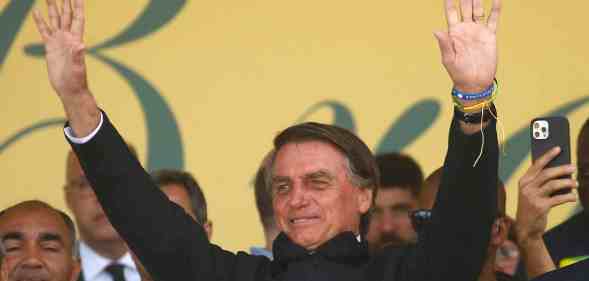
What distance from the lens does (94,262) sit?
5832mm

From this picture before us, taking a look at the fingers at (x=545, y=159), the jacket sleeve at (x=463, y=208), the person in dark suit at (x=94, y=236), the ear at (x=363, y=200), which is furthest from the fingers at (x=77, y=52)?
the person in dark suit at (x=94, y=236)

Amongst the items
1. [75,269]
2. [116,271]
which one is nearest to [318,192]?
[75,269]

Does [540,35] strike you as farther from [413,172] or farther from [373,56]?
[413,172]

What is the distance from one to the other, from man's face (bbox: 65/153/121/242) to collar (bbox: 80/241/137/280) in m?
0.04

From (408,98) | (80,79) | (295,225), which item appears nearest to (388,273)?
(295,225)

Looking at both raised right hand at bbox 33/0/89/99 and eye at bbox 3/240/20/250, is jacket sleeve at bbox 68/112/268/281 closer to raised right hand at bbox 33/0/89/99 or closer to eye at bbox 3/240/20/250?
raised right hand at bbox 33/0/89/99

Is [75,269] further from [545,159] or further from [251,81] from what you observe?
[545,159]

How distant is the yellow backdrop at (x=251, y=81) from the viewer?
6.63 meters

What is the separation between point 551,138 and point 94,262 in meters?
1.87

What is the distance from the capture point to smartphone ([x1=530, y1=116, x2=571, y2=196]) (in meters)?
4.52

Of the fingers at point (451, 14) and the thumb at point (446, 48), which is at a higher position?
the fingers at point (451, 14)

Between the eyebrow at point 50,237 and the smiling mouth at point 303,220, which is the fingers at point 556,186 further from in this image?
the eyebrow at point 50,237

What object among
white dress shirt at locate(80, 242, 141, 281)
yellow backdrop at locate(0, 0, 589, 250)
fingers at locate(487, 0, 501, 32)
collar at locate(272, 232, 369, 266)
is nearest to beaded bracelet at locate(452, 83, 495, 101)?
fingers at locate(487, 0, 501, 32)

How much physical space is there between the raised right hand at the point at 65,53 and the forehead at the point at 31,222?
1080 mm
